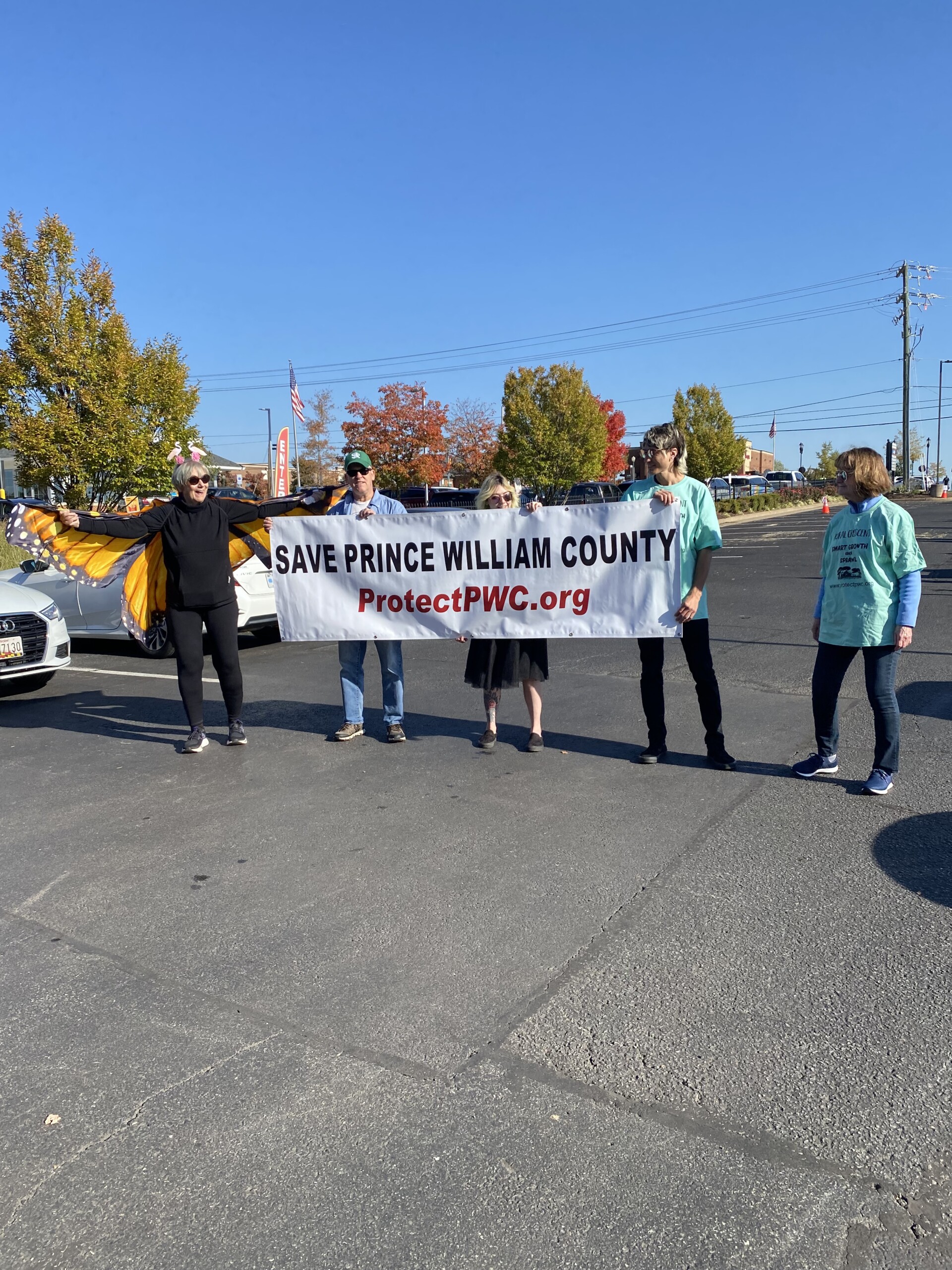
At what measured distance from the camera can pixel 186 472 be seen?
662 centimetres

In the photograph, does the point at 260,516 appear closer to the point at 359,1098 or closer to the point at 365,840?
the point at 365,840

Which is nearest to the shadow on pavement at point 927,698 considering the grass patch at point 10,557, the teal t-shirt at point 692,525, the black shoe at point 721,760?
the black shoe at point 721,760

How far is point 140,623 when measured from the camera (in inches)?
279

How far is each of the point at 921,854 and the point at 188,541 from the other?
4.92m

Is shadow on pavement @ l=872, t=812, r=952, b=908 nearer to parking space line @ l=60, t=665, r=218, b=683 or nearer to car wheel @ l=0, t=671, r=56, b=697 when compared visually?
parking space line @ l=60, t=665, r=218, b=683

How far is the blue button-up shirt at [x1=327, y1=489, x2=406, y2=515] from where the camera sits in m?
6.89

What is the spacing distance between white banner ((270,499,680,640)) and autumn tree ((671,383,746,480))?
54909mm

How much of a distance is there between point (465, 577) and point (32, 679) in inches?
214

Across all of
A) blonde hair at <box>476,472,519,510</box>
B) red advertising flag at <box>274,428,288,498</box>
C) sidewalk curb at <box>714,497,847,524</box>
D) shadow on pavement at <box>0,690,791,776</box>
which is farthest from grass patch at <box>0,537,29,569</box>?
sidewalk curb at <box>714,497,847,524</box>

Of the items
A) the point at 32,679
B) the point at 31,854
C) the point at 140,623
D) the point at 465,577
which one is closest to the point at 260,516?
the point at 140,623

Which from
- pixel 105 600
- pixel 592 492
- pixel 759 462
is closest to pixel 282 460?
pixel 592 492

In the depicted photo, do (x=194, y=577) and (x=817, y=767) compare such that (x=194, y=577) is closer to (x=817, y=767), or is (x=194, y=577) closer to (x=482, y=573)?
(x=482, y=573)

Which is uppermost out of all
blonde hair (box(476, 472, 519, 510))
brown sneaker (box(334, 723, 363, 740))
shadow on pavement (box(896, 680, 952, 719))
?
blonde hair (box(476, 472, 519, 510))

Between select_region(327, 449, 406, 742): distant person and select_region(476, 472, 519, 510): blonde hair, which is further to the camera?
select_region(327, 449, 406, 742): distant person
